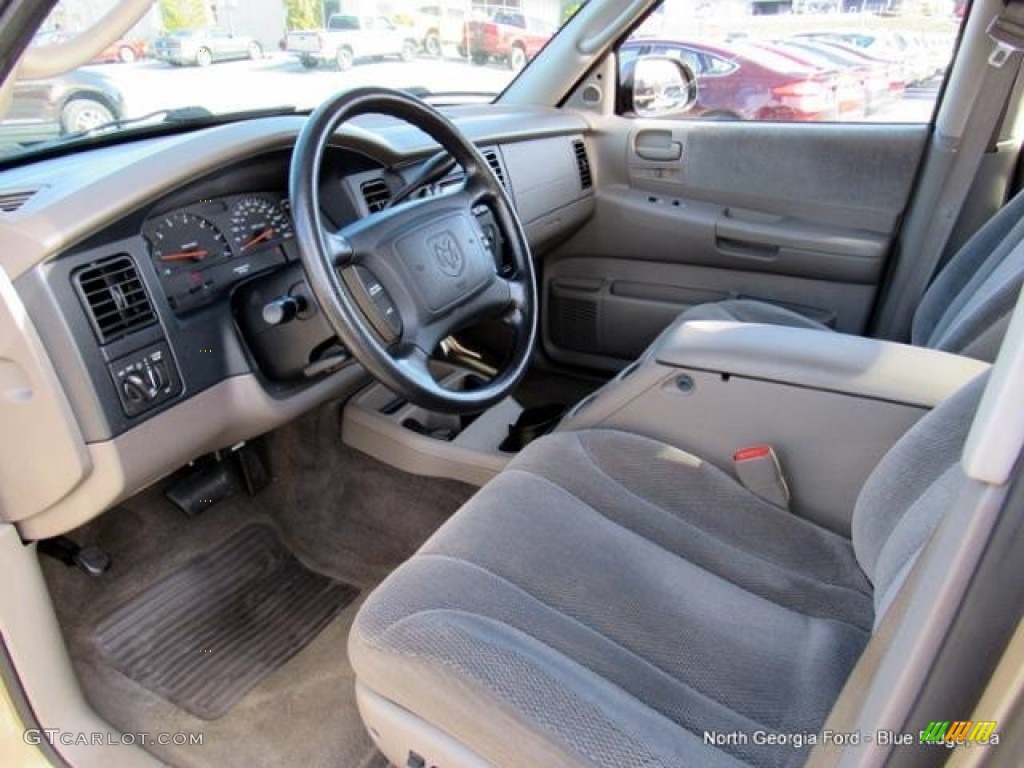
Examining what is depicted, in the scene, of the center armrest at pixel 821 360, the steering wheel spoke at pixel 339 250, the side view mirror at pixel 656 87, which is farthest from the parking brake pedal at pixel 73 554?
the side view mirror at pixel 656 87

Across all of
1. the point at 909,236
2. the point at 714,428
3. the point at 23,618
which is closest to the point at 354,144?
the point at 714,428

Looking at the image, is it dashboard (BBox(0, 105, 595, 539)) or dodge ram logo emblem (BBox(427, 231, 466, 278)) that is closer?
dashboard (BBox(0, 105, 595, 539))

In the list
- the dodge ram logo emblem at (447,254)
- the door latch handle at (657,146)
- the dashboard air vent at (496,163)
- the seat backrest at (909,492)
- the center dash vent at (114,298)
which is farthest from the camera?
the door latch handle at (657,146)

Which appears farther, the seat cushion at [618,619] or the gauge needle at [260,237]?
the gauge needle at [260,237]

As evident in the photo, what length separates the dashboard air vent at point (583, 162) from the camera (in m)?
2.47

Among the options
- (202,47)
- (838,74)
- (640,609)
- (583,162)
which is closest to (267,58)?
(202,47)

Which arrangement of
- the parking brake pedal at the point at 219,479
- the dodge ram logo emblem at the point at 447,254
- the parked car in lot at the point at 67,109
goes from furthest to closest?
the parking brake pedal at the point at 219,479 → the dodge ram logo emblem at the point at 447,254 → the parked car in lot at the point at 67,109

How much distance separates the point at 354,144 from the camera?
1562 millimetres

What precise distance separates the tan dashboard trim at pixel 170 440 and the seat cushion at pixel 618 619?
45 centimetres

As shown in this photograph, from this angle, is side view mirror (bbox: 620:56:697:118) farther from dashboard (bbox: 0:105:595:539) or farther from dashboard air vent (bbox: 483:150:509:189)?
dashboard (bbox: 0:105:595:539)

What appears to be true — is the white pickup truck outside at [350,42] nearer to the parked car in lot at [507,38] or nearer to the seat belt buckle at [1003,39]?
the parked car in lot at [507,38]

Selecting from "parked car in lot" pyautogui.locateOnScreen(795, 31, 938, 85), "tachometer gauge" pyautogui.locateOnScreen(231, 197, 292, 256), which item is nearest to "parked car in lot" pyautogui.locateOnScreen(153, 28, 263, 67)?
"tachometer gauge" pyautogui.locateOnScreen(231, 197, 292, 256)

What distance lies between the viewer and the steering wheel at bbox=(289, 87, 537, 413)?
1.18 metres

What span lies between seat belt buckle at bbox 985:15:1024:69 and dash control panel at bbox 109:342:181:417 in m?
1.78
